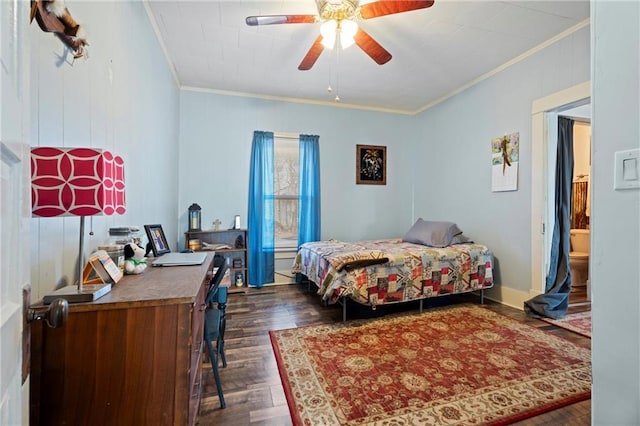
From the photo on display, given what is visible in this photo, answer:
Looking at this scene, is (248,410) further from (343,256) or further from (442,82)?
(442,82)

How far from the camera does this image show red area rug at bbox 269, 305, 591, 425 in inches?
59.4

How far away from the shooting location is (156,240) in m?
1.99

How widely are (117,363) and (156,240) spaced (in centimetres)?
126

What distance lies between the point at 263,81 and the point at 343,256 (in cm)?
242

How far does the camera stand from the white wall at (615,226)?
83cm

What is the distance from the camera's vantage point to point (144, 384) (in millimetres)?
896

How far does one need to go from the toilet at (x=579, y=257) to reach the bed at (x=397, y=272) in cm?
138

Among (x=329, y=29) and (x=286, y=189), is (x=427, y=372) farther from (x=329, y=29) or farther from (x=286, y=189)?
(x=286, y=189)

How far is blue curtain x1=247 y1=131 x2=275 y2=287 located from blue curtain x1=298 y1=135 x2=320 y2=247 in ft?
1.40

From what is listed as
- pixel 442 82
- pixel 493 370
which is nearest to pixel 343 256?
pixel 493 370

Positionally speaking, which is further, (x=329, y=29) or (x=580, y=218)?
(x=580, y=218)

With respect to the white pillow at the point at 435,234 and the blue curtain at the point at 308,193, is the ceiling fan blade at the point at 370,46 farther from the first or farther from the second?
the white pillow at the point at 435,234

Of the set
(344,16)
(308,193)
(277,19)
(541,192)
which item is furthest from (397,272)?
(277,19)

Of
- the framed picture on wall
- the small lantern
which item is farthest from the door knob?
the framed picture on wall
